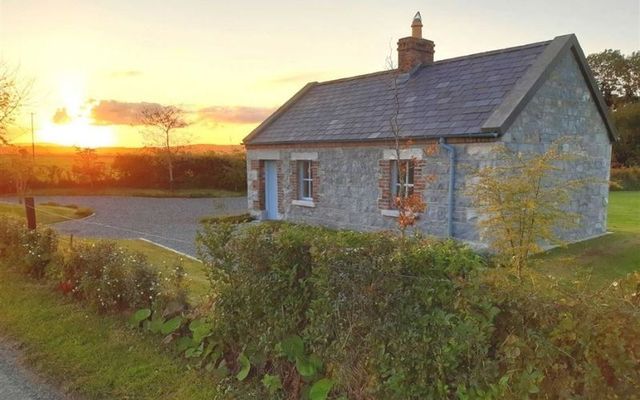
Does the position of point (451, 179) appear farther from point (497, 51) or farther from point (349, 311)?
point (349, 311)

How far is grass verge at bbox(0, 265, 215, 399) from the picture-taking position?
477 centimetres

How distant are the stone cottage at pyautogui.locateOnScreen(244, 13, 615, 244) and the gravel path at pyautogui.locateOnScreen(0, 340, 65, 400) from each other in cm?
866

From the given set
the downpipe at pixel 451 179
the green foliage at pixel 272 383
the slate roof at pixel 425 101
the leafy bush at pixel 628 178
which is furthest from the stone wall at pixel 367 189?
the leafy bush at pixel 628 178

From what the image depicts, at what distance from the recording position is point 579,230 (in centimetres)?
1330

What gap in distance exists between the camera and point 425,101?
13.4 meters

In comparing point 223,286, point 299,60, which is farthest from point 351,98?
point 223,286

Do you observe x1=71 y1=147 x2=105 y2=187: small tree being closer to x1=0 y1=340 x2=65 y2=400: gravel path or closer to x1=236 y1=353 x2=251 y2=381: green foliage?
x1=0 y1=340 x2=65 y2=400: gravel path

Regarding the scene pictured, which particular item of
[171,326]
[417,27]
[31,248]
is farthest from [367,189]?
[171,326]

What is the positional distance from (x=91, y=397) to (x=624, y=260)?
11.6 meters

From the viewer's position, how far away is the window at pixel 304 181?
632 inches

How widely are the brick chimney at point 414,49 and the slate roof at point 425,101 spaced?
35 centimetres

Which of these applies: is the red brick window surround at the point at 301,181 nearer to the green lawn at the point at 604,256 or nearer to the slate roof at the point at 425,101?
the slate roof at the point at 425,101

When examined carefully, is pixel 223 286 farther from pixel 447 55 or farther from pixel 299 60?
pixel 447 55

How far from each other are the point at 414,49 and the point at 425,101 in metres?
3.11
